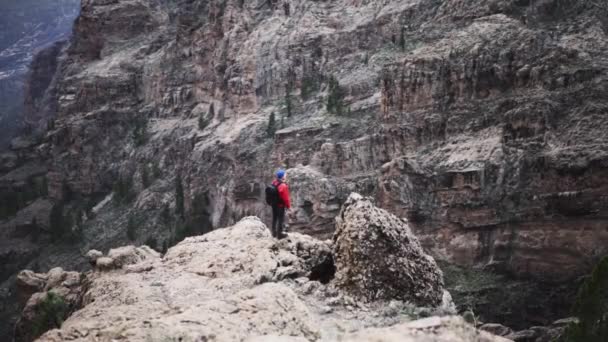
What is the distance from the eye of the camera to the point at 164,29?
146750 mm

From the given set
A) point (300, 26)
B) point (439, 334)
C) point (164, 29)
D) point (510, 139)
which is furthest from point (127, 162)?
point (439, 334)

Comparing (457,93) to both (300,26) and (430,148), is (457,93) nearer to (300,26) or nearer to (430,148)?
(430,148)

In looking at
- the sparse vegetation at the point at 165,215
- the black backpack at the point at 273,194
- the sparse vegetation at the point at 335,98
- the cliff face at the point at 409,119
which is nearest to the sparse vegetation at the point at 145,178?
the cliff face at the point at 409,119

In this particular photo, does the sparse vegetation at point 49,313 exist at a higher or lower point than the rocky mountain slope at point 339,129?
higher

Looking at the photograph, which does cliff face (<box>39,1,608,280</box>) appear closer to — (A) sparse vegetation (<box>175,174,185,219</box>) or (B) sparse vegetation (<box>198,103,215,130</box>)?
(B) sparse vegetation (<box>198,103,215,130</box>)

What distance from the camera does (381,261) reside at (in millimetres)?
15977

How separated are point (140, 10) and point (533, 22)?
97554mm

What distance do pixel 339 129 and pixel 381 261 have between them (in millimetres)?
71364

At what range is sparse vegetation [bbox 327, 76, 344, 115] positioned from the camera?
294 feet

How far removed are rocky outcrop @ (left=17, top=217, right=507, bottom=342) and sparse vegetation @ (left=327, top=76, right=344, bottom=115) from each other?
69.1 m

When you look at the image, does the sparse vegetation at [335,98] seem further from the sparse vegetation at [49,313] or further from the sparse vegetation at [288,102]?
the sparse vegetation at [49,313]

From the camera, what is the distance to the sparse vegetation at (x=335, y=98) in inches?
3526

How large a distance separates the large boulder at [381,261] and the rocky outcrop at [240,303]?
406 millimetres

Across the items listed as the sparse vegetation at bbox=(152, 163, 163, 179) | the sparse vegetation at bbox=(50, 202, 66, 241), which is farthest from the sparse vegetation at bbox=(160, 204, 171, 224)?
the sparse vegetation at bbox=(50, 202, 66, 241)
